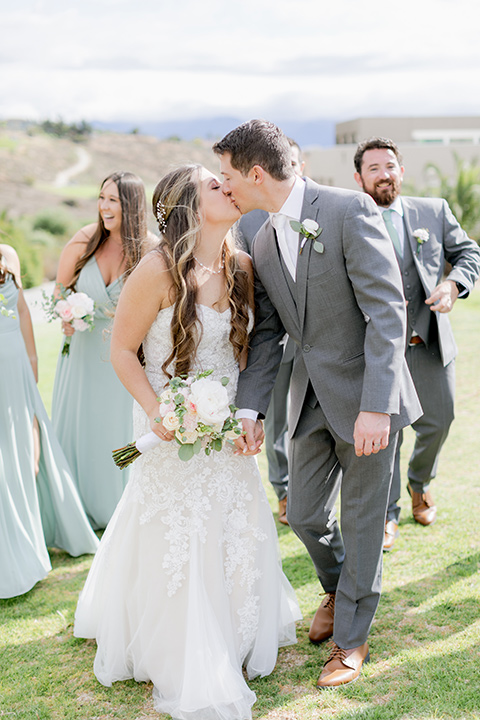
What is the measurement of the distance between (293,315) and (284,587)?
1.39 metres

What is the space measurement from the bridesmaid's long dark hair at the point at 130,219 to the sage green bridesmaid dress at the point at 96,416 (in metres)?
0.21

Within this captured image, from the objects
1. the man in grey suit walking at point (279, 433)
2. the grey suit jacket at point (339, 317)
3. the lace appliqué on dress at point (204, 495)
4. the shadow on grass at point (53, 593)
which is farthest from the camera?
the man in grey suit walking at point (279, 433)

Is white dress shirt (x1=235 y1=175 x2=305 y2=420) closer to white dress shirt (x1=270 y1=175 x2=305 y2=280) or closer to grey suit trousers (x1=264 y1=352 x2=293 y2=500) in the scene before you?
white dress shirt (x1=270 y1=175 x2=305 y2=280)

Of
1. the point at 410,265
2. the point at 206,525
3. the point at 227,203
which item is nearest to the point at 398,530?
the point at 410,265

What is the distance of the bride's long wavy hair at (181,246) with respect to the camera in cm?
301

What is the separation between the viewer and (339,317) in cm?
300

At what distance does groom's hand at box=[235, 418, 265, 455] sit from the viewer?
3.09 meters

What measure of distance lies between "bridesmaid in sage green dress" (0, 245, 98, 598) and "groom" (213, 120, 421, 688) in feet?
5.54

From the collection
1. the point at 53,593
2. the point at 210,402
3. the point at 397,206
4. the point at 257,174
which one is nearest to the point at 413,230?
the point at 397,206

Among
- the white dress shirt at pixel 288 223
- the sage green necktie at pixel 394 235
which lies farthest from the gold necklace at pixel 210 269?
the sage green necktie at pixel 394 235

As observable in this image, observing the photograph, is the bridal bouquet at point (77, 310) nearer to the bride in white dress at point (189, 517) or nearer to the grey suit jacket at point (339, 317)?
the bride in white dress at point (189, 517)

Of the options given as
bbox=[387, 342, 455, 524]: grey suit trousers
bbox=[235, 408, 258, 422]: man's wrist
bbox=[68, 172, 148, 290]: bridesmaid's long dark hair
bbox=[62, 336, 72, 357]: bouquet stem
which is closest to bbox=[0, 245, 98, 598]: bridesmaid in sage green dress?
bbox=[62, 336, 72, 357]: bouquet stem

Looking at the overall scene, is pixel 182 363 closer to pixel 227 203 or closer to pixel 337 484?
pixel 227 203

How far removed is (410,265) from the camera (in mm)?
4227
